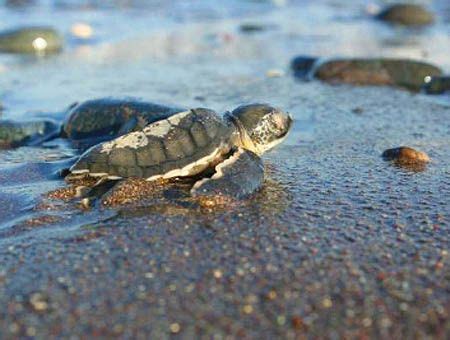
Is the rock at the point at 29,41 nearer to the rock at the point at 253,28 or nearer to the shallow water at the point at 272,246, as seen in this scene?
the shallow water at the point at 272,246

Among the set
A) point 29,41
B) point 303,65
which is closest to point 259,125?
point 303,65

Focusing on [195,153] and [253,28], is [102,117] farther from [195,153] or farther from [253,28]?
[253,28]

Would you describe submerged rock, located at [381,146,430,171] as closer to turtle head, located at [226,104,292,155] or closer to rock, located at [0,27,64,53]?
turtle head, located at [226,104,292,155]

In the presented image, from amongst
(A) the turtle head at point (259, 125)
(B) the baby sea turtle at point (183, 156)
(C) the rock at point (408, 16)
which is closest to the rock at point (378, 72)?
(A) the turtle head at point (259, 125)

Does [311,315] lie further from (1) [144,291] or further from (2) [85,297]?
(2) [85,297]

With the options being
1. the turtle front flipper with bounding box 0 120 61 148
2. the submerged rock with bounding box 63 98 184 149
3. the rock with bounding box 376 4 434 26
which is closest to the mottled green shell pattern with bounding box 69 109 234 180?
the submerged rock with bounding box 63 98 184 149

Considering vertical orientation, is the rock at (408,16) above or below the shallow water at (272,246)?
above

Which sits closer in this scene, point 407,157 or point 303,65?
point 407,157

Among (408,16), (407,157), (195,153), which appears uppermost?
(408,16)
